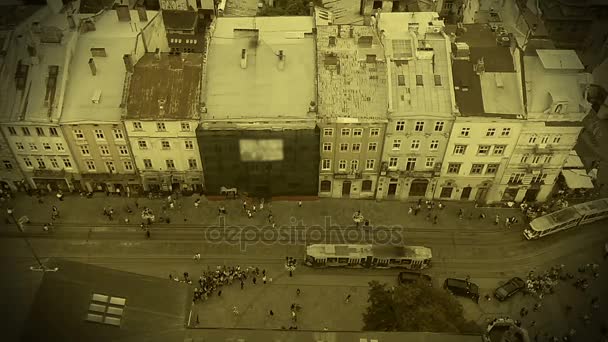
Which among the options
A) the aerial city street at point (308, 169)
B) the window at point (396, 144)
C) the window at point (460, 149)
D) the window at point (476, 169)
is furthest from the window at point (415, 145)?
the window at point (476, 169)

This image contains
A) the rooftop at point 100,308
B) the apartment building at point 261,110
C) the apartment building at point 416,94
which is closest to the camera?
the rooftop at point 100,308

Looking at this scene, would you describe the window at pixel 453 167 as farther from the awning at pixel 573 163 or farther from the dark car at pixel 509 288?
the awning at pixel 573 163

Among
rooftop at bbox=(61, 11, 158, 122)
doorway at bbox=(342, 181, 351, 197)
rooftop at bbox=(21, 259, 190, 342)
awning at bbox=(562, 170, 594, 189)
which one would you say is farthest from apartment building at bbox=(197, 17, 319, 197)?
awning at bbox=(562, 170, 594, 189)

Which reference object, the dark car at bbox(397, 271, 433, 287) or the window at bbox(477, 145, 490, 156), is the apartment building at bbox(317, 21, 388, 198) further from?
the dark car at bbox(397, 271, 433, 287)

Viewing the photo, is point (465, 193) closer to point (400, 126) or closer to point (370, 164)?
point (370, 164)

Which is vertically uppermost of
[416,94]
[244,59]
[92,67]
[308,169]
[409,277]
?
[244,59]

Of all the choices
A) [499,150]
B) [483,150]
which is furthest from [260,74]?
[499,150]
